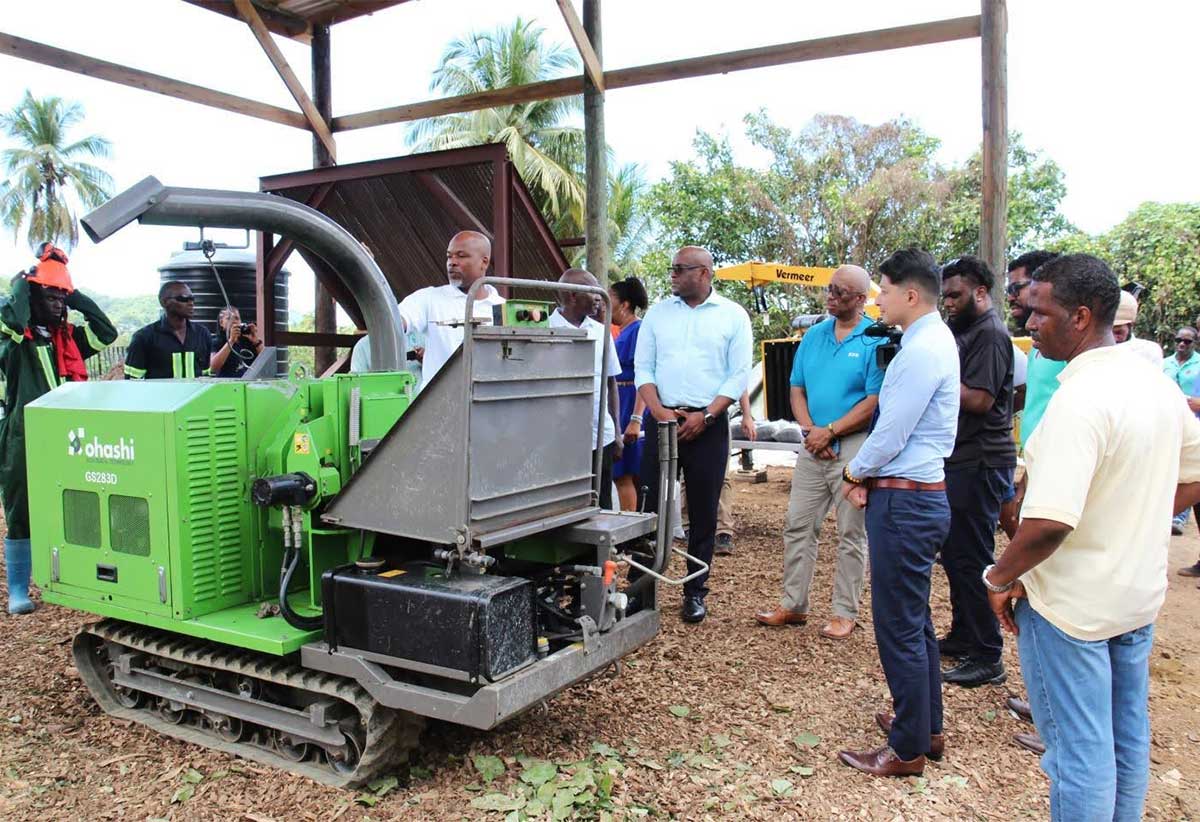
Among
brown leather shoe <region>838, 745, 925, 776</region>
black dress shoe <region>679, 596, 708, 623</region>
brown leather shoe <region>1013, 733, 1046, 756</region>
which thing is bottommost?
brown leather shoe <region>1013, 733, 1046, 756</region>

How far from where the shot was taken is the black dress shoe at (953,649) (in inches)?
182

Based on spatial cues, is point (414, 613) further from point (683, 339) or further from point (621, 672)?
point (683, 339)

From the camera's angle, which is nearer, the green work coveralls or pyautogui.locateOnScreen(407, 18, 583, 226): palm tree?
the green work coveralls

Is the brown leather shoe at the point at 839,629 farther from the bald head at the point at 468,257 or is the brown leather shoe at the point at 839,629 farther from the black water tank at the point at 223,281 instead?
the black water tank at the point at 223,281

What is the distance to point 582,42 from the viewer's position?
750 centimetres

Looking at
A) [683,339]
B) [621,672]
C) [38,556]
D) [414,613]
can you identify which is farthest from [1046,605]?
[38,556]

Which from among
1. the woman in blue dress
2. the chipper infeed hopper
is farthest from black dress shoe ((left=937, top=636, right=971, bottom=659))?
the woman in blue dress

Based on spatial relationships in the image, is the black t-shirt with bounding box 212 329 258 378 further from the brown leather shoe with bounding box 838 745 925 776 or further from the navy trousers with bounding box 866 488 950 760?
the brown leather shoe with bounding box 838 745 925 776

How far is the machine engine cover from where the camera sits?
3031mm

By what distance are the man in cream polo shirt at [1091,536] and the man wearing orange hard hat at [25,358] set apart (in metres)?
5.17

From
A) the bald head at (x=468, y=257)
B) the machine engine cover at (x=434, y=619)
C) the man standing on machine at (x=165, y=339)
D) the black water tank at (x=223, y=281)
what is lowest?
the machine engine cover at (x=434, y=619)

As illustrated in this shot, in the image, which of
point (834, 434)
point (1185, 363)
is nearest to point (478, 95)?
point (834, 434)

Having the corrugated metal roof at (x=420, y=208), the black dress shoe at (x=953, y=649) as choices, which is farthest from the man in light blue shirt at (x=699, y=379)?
the corrugated metal roof at (x=420, y=208)

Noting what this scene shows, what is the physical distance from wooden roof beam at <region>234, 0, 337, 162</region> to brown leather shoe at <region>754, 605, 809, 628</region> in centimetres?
640
